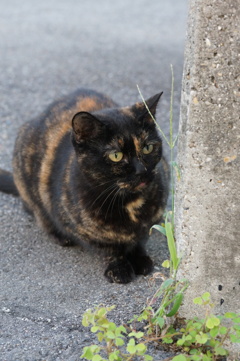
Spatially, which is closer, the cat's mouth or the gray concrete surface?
the gray concrete surface

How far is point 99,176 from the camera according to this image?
3.10 m

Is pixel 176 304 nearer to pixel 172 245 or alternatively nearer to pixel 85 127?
pixel 172 245

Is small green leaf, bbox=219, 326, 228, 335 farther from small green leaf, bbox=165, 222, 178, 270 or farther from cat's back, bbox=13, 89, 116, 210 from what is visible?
Result: cat's back, bbox=13, 89, 116, 210

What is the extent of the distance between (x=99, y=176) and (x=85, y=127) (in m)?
0.27

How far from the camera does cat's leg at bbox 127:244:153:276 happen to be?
3394 millimetres

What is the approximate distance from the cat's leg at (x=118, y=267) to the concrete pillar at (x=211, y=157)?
809 millimetres

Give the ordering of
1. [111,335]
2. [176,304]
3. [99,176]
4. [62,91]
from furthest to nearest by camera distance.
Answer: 1. [62,91]
2. [99,176]
3. [176,304]
4. [111,335]

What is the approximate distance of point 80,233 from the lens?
344cm

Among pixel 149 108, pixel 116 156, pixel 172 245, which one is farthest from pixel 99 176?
pixel 172 245

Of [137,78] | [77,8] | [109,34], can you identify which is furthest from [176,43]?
[77,8]

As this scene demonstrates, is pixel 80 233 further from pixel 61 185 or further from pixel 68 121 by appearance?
pixel 68 121

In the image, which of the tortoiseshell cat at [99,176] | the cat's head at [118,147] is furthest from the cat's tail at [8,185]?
the cat's head at [118,147]

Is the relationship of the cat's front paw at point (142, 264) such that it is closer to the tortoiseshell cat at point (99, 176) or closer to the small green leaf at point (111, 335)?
the tortoiseshell cat at point (99, 176)

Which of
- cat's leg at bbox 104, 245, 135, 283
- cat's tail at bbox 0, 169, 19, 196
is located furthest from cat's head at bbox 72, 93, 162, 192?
cat's tail at bbox 0, 169, 19, 196
